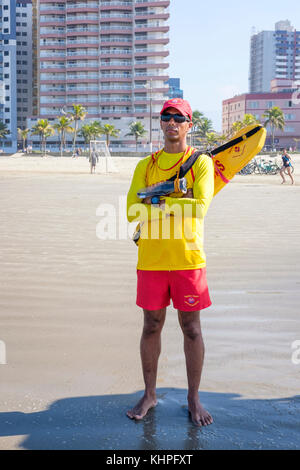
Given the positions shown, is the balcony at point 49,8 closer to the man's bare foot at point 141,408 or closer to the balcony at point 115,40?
the balcony at point 115,40

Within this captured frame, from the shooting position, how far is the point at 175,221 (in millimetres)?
2883

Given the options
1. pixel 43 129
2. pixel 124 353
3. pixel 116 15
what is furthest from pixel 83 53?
pixel 124 353

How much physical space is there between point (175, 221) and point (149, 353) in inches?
30.1

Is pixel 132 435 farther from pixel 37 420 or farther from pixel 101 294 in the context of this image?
pixel 101 294

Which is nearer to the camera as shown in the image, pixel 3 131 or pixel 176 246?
pixel 176 246

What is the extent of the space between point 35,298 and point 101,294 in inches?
26.0

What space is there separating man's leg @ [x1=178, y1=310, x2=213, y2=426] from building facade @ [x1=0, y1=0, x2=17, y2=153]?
4673 inches

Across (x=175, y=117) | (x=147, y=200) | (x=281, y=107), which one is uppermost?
(x=281, y=107)

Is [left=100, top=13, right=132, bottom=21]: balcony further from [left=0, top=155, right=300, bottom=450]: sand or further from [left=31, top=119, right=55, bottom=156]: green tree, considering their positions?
[left=0, top=155, right=300, bottom=450]: sand

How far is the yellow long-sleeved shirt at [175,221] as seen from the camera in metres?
2.86

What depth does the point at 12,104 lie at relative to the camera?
4724 inches

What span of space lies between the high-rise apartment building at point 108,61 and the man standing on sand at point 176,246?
104 m

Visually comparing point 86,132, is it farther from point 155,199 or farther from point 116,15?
point 155,199

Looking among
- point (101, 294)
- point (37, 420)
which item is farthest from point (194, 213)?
point (101, 294)
